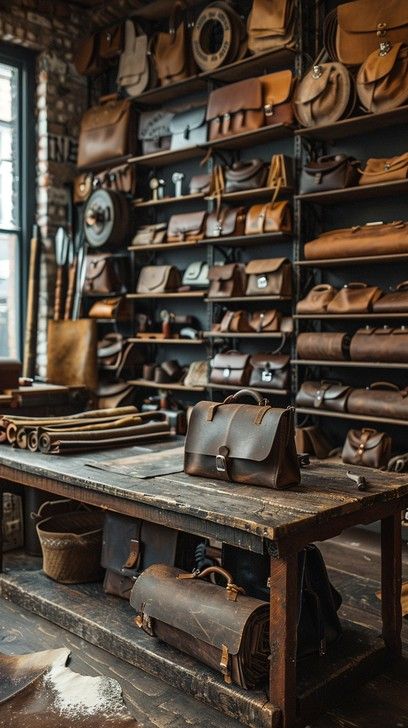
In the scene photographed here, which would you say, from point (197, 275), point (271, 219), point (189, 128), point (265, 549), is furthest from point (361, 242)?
point (265, 549)

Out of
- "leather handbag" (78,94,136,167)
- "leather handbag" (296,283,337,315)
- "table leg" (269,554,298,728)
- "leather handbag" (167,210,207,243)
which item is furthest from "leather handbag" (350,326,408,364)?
"leather handbag" (78,94,136,167)

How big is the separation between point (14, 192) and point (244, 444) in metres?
5.15

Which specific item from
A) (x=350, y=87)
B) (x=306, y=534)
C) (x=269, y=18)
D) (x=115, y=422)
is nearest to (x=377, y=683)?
(x=306, y=534)

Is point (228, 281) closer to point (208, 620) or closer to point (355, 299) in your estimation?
point (355, 299)

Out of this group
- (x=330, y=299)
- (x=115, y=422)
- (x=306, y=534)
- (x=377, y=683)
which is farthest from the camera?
(x=330, y=299)

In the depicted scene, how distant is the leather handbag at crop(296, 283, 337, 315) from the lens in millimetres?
5078

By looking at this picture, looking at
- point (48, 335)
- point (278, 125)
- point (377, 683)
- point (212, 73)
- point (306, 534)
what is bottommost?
point (377, 683)

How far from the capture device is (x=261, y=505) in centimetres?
250

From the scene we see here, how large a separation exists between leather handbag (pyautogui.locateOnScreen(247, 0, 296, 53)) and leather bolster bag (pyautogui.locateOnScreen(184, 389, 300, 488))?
348cm

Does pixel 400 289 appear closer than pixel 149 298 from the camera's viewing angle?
Yes

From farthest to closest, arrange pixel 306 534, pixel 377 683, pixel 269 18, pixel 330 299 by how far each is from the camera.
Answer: pixel 269 18 < pixel 330 299 < pixel 377 683 < pixel 306 534

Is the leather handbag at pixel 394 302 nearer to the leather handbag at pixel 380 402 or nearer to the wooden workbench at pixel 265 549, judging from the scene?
the leather handbag at pixel 380 402

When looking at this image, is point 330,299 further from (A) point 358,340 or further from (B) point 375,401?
(B) point 375,401

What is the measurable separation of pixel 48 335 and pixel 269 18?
324 cm
